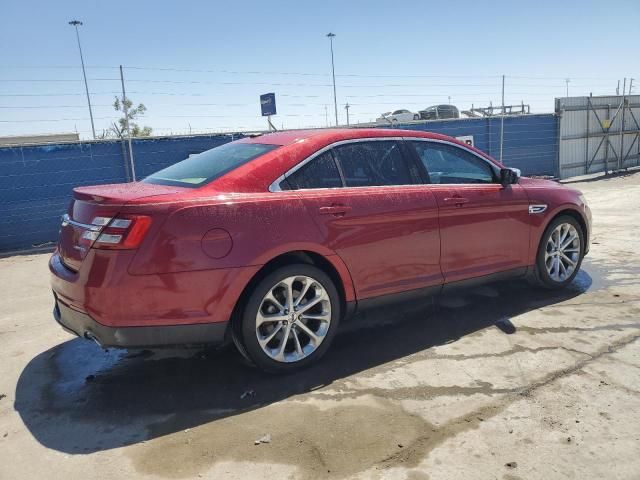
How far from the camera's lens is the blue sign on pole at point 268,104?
13438 millimetres

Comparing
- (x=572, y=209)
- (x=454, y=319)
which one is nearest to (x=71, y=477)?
(x=454, y=319)

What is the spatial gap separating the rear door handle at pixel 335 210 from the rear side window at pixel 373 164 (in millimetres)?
233

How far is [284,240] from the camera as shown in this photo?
3324 mm

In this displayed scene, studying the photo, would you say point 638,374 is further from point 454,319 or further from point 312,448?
point 312,448

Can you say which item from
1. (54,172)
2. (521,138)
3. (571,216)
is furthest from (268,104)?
(571,216)

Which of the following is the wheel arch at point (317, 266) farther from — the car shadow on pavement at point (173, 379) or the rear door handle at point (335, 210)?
the car shadow on pavement at point (173, 379)

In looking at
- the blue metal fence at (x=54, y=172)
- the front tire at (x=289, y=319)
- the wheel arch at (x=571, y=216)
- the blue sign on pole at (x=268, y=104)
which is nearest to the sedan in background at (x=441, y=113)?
the blue sign on pole at (x=268, y=104)

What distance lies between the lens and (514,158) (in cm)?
1686

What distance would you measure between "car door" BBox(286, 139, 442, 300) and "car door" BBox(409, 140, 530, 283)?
16 centimetres

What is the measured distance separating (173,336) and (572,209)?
3962mm

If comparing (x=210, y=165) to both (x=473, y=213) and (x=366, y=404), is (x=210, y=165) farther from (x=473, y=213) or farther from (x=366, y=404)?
(x=473, y=213)

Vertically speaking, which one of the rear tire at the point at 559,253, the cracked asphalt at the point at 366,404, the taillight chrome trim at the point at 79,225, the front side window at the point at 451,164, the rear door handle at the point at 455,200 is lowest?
the cracked asphalt at the point at 366,404

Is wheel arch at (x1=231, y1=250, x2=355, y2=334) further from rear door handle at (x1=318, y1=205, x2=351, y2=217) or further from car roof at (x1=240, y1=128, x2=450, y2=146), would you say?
car roof at (x1=240, y1=128, x2=450, y2=146)

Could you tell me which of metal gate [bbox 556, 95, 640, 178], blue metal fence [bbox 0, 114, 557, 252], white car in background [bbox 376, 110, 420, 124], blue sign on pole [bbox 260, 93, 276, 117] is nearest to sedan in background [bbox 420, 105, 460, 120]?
white car in background [bbox 376, 110, 420, 124]
